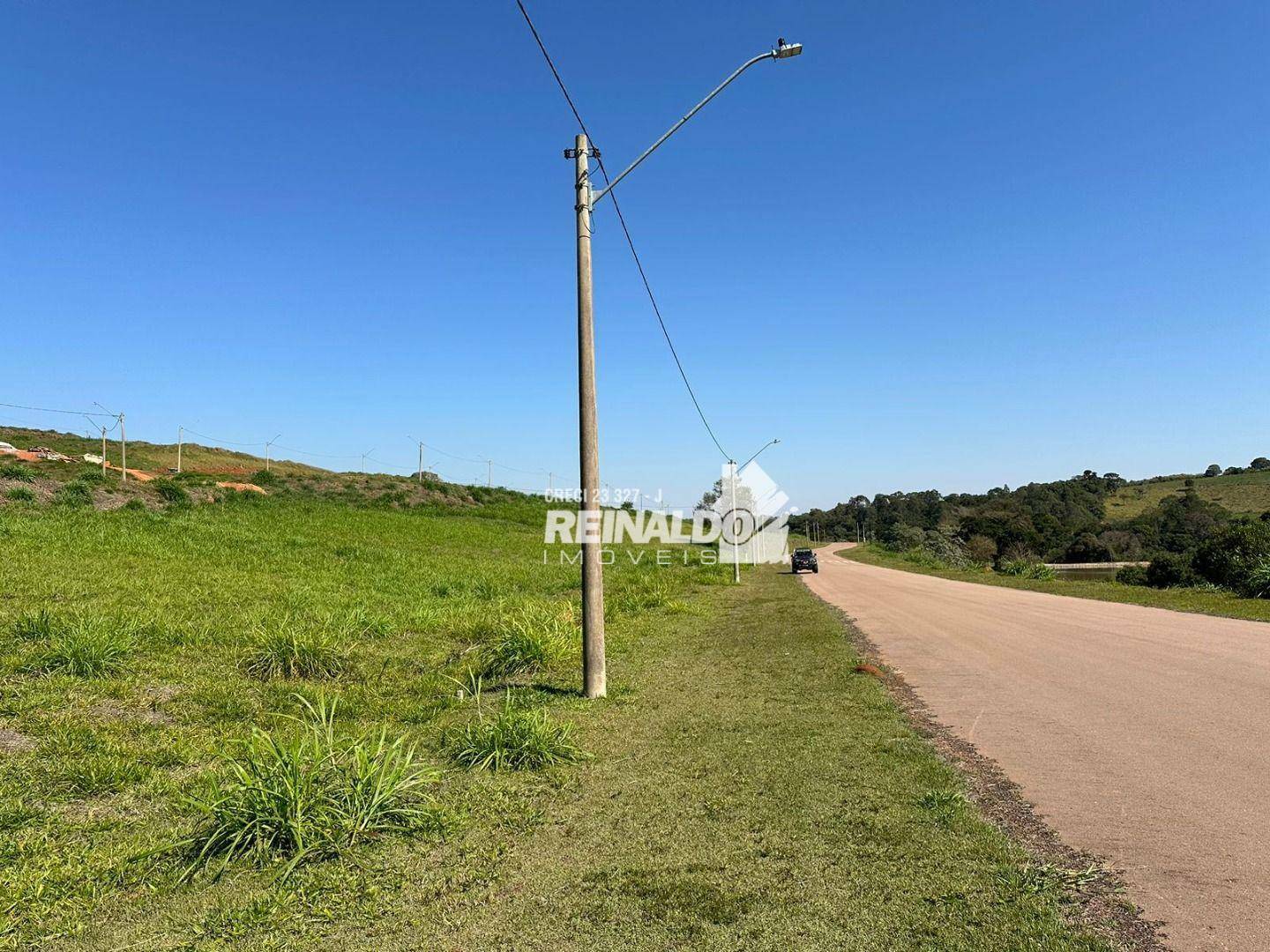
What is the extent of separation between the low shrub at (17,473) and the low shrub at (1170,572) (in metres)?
40.4

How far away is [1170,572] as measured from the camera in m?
29.2

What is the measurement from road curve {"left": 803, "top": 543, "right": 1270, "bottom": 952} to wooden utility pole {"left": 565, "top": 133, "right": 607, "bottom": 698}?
156 inches

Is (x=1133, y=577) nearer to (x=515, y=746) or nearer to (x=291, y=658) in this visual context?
(x=515, y=746)

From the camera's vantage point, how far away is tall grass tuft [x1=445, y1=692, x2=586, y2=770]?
589 cm

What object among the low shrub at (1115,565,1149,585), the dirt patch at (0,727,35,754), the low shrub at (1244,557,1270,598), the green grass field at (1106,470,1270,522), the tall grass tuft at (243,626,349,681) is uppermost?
the green grass field at (1106,470,1270,522)

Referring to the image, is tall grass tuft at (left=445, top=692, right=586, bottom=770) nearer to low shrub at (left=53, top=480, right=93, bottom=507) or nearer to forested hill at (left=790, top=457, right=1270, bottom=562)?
low shrub at (left=53, top=480, right=93, bottom=507)

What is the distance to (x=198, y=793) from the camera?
5062 millimetres

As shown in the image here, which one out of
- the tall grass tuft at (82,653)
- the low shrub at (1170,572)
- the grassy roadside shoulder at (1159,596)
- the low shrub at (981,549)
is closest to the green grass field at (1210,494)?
the low shrub at (981,549)

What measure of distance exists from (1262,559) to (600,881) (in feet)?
82.9

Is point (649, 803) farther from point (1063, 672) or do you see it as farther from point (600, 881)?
point (1063, 672)

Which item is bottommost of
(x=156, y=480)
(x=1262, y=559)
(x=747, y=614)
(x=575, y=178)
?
(x=747, y=614)

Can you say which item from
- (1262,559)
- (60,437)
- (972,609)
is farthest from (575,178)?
(60,437)

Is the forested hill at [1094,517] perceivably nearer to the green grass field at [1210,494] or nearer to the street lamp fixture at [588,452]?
the green grass field at [1210,494]

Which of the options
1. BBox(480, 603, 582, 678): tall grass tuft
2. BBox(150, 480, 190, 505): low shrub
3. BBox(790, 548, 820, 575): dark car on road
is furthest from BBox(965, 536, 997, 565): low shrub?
Answer: BBox(480, 603, 582, 678): tall grass tuft
